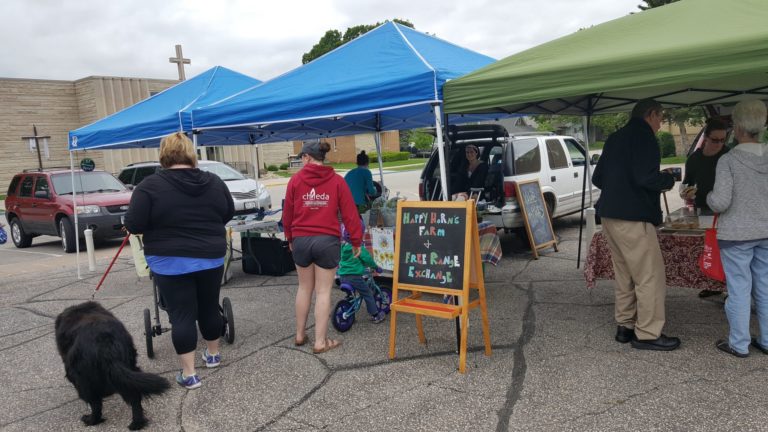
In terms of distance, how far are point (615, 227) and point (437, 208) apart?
1.36 m

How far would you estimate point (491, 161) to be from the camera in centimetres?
830

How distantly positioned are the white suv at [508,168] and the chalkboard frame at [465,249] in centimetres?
280

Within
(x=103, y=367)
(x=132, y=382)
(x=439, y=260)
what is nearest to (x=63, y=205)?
(x=103, y=367)

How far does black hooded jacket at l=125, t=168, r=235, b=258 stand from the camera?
369 cm

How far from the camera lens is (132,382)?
3203 millimetres

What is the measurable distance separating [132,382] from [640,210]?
11.8 ft

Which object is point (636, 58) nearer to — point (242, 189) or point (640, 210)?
point (640, 210)

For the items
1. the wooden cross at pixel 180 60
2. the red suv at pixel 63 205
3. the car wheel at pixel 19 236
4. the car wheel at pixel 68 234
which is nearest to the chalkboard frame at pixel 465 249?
the red suv at pixel 63 205

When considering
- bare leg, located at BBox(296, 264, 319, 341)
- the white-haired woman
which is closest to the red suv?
bare leg, located at BBox(296, 264, 319, 341)

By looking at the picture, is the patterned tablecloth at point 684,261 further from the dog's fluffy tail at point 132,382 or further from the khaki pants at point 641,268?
the dog's fluffy tail at point 132,382

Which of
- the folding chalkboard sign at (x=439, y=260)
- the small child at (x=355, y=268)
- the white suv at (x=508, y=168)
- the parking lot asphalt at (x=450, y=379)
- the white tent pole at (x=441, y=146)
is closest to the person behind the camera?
the parking lot asphalt at (x=450, y=379)

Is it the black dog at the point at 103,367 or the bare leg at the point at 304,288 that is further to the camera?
the bare leg at the point at 304,288

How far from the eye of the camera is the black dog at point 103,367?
3.23 m

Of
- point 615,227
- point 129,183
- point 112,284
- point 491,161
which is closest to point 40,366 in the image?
point 112,284
